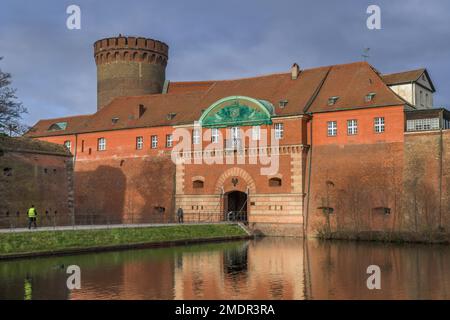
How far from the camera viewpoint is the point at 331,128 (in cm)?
4050

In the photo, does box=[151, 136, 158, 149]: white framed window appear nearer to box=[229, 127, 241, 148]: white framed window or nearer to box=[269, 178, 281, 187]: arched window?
box=[229, 127, 241, 148]: white framed window

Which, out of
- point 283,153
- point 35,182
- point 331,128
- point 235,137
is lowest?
point 35,182

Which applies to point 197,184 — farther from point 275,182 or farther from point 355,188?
point 355,188

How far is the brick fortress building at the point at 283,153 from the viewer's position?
37.3m

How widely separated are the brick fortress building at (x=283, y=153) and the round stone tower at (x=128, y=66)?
3561 mm

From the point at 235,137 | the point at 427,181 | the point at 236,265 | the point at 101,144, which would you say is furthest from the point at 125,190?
the point at 236,265

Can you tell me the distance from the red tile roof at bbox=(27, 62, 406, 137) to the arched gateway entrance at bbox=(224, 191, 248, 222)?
649cm

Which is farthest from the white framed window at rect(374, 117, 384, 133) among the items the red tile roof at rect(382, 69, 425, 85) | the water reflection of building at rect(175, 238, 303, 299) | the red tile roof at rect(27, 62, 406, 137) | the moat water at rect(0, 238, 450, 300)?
the water reflection of building at rect(175, 238, 303, 299)

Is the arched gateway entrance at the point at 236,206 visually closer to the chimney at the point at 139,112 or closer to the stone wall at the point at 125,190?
the stone wall at the point at 125,190

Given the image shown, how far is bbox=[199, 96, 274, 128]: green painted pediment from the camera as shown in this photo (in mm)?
42188

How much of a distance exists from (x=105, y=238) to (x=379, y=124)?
61.4 ft

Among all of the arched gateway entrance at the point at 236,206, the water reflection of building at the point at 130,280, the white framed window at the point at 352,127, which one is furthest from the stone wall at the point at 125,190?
the water reflection of building at the point at 130,280

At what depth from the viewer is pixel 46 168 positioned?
3844cm

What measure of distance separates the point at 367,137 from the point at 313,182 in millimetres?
4673
